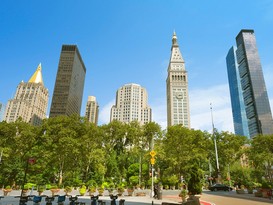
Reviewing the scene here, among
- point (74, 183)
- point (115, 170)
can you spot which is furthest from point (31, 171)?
point (115, 170)

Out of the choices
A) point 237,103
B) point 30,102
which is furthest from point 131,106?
point 237,103

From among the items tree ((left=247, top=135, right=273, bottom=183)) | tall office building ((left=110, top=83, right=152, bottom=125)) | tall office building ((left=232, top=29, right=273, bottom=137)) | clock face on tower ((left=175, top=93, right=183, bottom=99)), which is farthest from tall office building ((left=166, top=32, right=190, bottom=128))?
tall office building ((left=232, top=29, right=273, bottom=137))

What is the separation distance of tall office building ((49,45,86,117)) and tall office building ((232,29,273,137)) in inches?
5442

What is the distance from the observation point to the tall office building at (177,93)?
371 feet

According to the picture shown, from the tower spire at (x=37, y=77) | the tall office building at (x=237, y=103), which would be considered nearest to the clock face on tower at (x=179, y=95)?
the tall office building at (x=237, y=103)

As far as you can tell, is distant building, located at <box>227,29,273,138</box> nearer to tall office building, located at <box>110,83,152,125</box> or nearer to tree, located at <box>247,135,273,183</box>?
tall office building, located at <box>110,83,152,125</box>

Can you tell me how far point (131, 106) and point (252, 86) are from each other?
9593 cm

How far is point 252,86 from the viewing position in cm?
16112

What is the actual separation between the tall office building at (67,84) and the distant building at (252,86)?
138 m

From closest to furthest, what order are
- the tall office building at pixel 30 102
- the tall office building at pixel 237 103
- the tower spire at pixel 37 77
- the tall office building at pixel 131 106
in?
the tall office building at pixel 131 106 < the tall office building at pixel 30 102 < the tower spire at pixel 37 77 < the tall office building at pixel 237 103

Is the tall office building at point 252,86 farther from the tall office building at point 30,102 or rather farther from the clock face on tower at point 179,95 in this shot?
the tall office building at point 30,102

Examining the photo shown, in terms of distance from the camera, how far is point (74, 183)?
135ft

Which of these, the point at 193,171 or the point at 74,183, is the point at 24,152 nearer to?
the point at 74,183

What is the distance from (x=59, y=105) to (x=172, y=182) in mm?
126789
